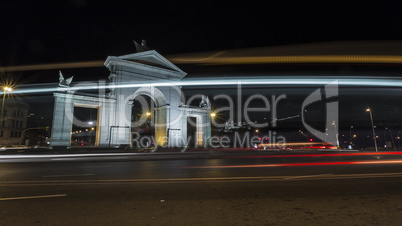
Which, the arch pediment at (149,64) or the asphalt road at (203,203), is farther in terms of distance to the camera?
the arch pediment at (149,64)

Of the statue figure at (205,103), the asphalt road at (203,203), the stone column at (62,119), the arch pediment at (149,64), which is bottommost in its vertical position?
the asphalt road at (203,203)

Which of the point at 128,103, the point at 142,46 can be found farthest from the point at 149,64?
the point at 128,103

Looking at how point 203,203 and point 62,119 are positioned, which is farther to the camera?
point 62,119

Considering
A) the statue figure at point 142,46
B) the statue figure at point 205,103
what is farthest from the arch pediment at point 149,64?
the statue figure at point 205,103

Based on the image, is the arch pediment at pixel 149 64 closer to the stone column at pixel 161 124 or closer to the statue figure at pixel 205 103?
the stone column at pixel 161 124

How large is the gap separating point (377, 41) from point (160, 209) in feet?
48.1

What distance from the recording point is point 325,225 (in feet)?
11.2

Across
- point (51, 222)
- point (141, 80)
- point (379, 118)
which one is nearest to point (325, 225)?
point (51, 222)

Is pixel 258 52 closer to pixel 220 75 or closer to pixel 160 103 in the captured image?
pixel 220 75

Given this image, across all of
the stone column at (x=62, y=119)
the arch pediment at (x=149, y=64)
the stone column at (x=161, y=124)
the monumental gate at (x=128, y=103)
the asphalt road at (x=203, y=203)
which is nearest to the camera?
the asphalt road at (x=203, y=203)

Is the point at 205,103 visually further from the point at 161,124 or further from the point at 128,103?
the point at 128,103

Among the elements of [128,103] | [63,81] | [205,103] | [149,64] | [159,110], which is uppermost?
[149,64]

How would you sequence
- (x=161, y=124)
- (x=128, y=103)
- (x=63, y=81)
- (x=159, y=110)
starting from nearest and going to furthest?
(x=63, y=81), (x=128, y=103), (x=161, y=124), (x=159, y=110)

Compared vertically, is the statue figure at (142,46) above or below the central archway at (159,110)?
above
